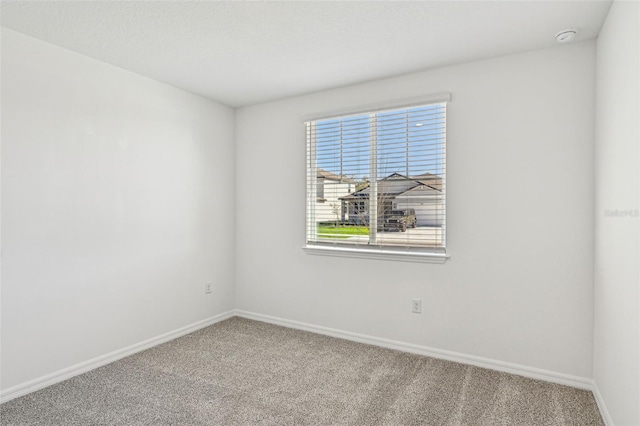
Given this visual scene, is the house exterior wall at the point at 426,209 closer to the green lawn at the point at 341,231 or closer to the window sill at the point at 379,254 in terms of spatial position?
the window sill at the point at 379,254

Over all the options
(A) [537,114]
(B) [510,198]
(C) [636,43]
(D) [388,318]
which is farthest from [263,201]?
(C) [636,43]

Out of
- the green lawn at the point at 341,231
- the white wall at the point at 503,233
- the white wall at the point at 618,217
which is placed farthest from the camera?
the green lawn at the point at 341,231

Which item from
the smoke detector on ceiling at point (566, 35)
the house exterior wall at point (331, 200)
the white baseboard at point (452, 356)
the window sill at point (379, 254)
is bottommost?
the white baseboard at point (452, 356)

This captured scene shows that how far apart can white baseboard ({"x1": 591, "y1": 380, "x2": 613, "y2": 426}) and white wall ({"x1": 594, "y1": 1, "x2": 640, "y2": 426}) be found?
4cm

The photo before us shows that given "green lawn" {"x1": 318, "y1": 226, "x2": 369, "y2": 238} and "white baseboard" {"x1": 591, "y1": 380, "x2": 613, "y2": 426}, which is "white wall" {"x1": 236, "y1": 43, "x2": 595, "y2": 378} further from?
"green lawn" {"x1": 318, "y1": 226, "x2": 369, "y2": 238}

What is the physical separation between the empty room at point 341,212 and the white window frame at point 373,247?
20 millimetres

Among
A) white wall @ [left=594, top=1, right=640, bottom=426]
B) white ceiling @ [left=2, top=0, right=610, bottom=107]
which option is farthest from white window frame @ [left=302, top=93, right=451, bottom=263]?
white wall @ [left=594, top=1, right=640, bottom=426]

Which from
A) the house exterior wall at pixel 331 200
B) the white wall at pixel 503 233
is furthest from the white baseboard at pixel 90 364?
the house exterior wall at pixel 331 200

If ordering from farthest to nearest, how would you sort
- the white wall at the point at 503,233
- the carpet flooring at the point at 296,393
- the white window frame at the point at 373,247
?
the white window frame at the point at 373,247
the white wall at the point at 503,233
the carpet flooring at the point at 296,393

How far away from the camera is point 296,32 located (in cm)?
237

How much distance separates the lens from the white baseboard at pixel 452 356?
2518mm

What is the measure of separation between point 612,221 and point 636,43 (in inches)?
35.8

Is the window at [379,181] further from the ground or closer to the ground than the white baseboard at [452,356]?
further from the ground

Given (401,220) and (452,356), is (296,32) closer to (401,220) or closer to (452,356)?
(401,220)
